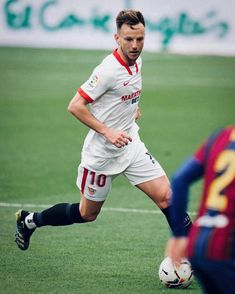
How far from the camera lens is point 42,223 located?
9320 mm

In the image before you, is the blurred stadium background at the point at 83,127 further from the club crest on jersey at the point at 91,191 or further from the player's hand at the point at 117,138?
the player's hand at the point at 117,138

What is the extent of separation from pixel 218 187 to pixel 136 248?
4688 millimetres

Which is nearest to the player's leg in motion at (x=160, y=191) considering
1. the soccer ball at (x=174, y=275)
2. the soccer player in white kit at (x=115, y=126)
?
the soccer player in white kit at (x=115, y=126)

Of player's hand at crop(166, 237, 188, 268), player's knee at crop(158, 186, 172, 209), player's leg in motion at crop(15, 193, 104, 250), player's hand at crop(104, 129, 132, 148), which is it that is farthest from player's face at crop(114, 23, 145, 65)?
player's hand at crop(166, 237, 188, 268)

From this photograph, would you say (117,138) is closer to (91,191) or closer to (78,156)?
(91,191)

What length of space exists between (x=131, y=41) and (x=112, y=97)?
0.56 meters

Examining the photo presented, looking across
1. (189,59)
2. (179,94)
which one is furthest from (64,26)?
(179,94)

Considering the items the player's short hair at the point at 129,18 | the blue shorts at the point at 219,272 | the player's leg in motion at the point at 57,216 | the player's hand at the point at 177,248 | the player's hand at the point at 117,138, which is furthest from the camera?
the player's leg in motion at the point at 57,216

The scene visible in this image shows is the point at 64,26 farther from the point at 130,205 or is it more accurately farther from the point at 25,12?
the point at 130,205

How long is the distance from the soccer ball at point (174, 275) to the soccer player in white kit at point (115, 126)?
17.0 inches

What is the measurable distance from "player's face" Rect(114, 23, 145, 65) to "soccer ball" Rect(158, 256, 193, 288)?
1.96 meters

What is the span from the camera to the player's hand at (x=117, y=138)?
848cm

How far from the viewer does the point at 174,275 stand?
335 inches

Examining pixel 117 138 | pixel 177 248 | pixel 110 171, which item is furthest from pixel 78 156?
pixel 177 248
